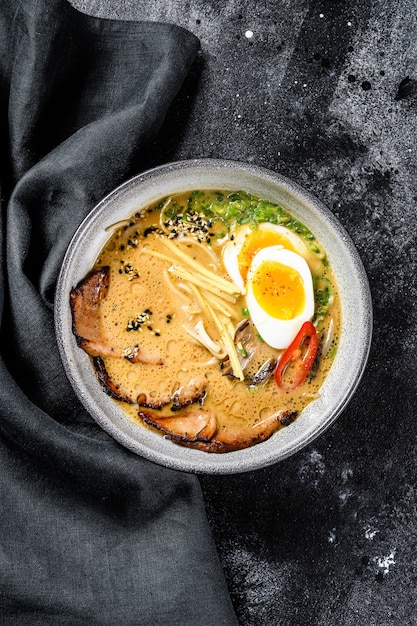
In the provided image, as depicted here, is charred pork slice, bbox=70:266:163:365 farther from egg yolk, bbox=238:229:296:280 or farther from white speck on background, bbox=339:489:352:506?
white speck on background, bbox=339:489:352:506

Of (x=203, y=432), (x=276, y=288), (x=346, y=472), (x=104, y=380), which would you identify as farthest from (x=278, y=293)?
(x=346, y=472)

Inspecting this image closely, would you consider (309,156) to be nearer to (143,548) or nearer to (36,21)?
(36,21)

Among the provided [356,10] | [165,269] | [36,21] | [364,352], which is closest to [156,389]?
[165,269]

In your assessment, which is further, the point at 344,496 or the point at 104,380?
the point at 344,496

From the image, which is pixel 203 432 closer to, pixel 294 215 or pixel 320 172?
pixel 294 215

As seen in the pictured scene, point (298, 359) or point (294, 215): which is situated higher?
point (294, 215)

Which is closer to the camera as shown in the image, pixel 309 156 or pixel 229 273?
pixel 229 273
